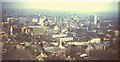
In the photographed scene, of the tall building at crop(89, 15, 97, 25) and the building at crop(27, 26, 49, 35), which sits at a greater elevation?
the tall building at crop(89, 15, 97, 25)

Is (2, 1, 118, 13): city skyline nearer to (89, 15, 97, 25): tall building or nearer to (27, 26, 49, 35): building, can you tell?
(89, 15, 97, 25): tall building

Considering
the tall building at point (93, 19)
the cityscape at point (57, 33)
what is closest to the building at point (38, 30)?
the cityscape at point (57, 33)

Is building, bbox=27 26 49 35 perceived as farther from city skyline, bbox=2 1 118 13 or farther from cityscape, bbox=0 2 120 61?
city skyline, bbox=2 1 118 13

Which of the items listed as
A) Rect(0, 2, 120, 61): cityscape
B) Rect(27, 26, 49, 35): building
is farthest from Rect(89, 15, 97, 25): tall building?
Rect(27, 26, 49, 35): building

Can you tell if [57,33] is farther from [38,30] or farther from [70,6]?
[70,6]

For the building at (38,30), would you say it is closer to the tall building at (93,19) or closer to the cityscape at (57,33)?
the cityscape at (57,33)

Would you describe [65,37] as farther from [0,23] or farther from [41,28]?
[0,23]

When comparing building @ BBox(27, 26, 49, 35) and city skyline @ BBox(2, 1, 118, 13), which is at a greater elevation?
city skyline @ BBox(2, 1, 118, 13)

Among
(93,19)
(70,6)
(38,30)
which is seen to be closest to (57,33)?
(38,30)
